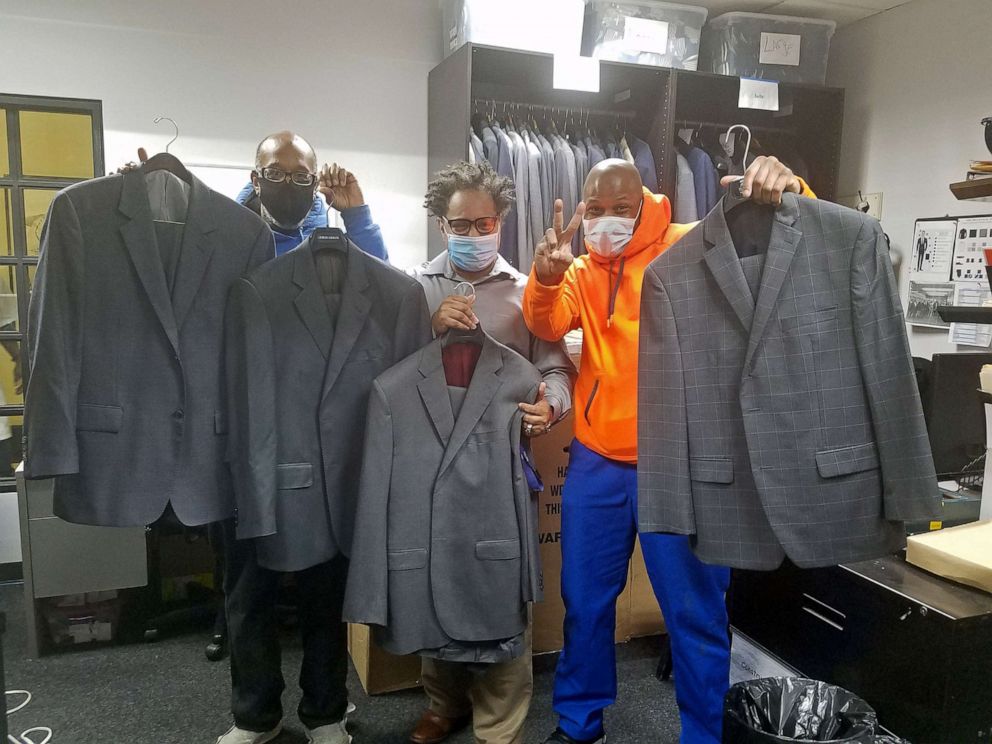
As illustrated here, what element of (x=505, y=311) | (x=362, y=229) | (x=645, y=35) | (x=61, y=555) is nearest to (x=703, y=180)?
(x=645, y=35)

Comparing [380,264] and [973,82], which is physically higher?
[973,82]

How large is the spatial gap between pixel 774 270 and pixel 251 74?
8.24 feet

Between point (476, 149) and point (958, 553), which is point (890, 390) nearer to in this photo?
point (958, 553)

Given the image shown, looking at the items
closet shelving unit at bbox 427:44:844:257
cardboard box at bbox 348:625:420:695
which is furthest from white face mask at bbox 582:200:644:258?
cardboard box at bbox 348:625:420:695

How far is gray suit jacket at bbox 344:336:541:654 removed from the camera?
1700 mm

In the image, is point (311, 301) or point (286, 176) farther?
point (286, 176)

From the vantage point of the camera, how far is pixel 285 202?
1.92 meters

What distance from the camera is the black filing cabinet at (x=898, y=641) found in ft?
5.89

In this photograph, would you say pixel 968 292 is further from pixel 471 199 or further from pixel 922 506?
pixel 471 199

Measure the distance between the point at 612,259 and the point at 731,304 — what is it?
464mm

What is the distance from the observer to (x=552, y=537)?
2488 millimetres

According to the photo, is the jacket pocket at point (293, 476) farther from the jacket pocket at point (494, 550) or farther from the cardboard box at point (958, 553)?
the cardboard box at point (958, 553)

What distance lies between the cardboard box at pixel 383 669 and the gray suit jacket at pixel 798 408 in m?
1.21

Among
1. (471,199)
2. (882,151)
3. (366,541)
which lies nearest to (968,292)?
(882,151)
